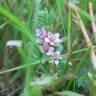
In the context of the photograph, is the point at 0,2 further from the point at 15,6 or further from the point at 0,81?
the point at 0,81

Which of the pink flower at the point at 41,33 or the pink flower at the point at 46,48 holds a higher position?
the pink flower at the point at 41,33

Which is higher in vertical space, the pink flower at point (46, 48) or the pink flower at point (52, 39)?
the pink flower at point (52, 39)

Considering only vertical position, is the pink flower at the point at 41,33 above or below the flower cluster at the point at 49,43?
above

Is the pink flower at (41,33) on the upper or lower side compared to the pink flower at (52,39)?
upper

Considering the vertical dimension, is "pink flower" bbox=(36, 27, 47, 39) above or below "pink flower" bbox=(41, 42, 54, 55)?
above

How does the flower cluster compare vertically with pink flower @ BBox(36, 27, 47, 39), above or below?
below
